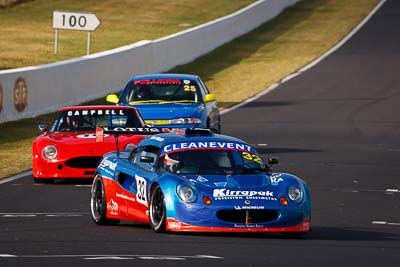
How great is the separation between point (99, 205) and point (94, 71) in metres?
21.9

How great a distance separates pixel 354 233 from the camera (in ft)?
49.1

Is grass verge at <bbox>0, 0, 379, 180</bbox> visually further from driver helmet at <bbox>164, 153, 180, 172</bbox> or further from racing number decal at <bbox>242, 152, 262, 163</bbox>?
racing number decal at <bbox>242, 152, 262, 163</bbox>

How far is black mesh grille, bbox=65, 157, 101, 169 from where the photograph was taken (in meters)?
21.1

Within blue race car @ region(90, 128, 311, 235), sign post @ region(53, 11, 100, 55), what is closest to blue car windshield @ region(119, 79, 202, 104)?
blue race car @ region(90, 128, 311, 235)

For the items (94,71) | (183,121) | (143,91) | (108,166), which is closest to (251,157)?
(108,166)

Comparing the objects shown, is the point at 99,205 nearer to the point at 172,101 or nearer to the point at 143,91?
the point at 172,101

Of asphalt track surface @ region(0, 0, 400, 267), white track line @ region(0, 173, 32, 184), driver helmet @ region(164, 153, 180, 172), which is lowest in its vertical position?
white track line @ region(0, 173, 32, 184)

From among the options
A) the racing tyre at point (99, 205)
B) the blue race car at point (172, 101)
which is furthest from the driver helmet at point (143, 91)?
the racing tyre at point (99, 205)

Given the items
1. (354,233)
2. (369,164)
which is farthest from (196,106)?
(354,233)

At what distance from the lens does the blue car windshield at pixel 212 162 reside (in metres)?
15.1

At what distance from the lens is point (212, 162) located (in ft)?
50.1

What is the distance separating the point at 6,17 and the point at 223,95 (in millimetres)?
22347

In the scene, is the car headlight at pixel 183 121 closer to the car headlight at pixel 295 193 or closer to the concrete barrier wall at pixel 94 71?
the concrete barrier wall at pixel 94 71

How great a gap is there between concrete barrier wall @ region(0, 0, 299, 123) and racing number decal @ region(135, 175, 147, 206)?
49.9ft
